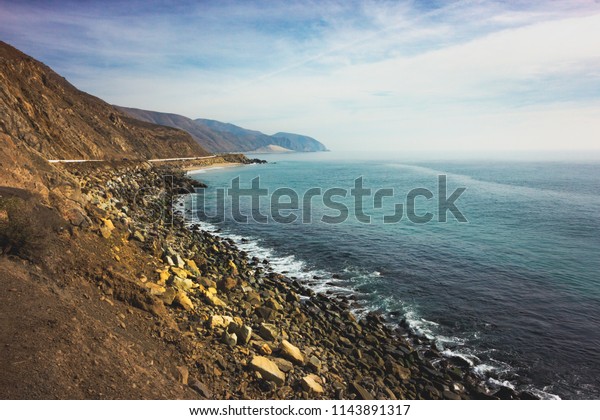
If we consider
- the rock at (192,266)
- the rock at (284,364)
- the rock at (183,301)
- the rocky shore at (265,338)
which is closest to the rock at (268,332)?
the rocky shore at (265,338)

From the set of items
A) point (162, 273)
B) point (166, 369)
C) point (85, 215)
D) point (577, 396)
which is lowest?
point (577, 396)

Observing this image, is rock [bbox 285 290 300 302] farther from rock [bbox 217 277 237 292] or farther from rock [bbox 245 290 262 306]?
rock [bbox 217 277 237 292]

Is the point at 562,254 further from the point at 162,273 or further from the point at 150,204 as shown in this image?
the point at 150,204

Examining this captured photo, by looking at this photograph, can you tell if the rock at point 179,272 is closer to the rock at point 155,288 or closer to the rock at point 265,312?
the rock at point 155,288

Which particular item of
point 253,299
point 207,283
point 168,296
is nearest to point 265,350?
point 168,296

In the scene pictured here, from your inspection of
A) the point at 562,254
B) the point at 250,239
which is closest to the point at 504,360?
the point at 562,254

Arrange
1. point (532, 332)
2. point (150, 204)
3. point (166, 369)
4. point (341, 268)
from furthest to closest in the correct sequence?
point (150, 204) < point (341, 268) < point (532, 332) < point (166, 369)

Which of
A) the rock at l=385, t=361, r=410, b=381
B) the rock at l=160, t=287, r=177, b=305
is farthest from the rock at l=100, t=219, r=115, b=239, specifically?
the rock at l=385, t=361, r=410, b=381
